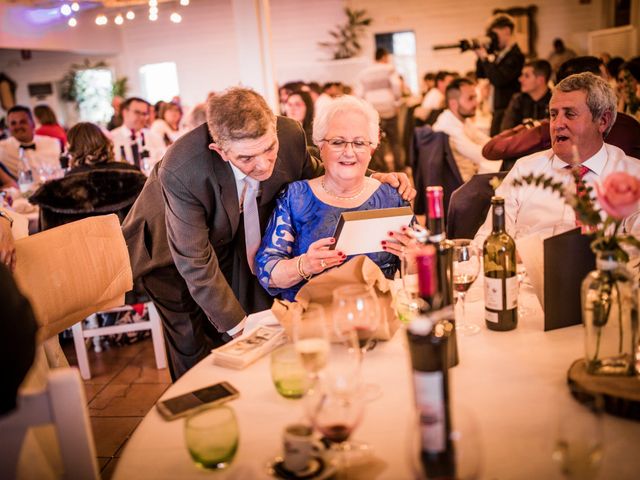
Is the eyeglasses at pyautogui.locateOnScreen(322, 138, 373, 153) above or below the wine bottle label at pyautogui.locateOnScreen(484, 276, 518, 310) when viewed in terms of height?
above

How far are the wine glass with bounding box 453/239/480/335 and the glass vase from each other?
360 millimetres

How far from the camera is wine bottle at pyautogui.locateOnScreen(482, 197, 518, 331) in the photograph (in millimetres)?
1596

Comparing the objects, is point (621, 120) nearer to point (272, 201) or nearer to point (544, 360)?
point (272, 201)

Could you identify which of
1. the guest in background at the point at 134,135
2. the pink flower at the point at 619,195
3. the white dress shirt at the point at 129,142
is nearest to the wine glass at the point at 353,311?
the pink flower at the point at 619,195

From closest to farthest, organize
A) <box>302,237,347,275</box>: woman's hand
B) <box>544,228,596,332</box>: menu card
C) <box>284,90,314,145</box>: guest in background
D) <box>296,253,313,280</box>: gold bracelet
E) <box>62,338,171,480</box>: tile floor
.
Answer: <box>544,228,596,332</box>: menu card, <box>302,237,347,275</box>: woman's hand, <box>296,253,313,280</box>: gold bracelet, <box>62,338,171,480</box>: tile floor, <box>284,90,314,145</box>: guest in background

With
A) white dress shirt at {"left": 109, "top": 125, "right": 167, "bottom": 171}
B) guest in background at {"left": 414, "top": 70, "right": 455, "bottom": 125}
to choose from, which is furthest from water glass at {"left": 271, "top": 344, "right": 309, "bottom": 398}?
guest in background at {"left": 414, "top": 70, "right": 455, "bottom": 125}

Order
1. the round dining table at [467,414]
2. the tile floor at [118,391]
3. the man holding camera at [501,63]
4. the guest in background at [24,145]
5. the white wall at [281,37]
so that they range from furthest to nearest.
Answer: the white wall at [281,37] → the guest in background at [24,145] → the man holding camera at [501,63] → the tile floor at [118,391] → the round dining table at [467,414]

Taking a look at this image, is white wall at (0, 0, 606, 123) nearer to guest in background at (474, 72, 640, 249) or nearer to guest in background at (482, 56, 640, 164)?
guest in background at (482, 56, 640, 164)

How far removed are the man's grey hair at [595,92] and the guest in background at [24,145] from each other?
5049 mm

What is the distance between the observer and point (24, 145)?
20.9ft

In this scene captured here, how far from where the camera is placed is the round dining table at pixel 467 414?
1069 millimetres

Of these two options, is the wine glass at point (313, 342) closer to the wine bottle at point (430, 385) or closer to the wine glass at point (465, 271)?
the wine bottle at point (430, 385)

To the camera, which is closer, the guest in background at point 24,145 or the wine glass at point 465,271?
the wine glass at point 465,271

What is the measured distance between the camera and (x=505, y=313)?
1.61 meters
